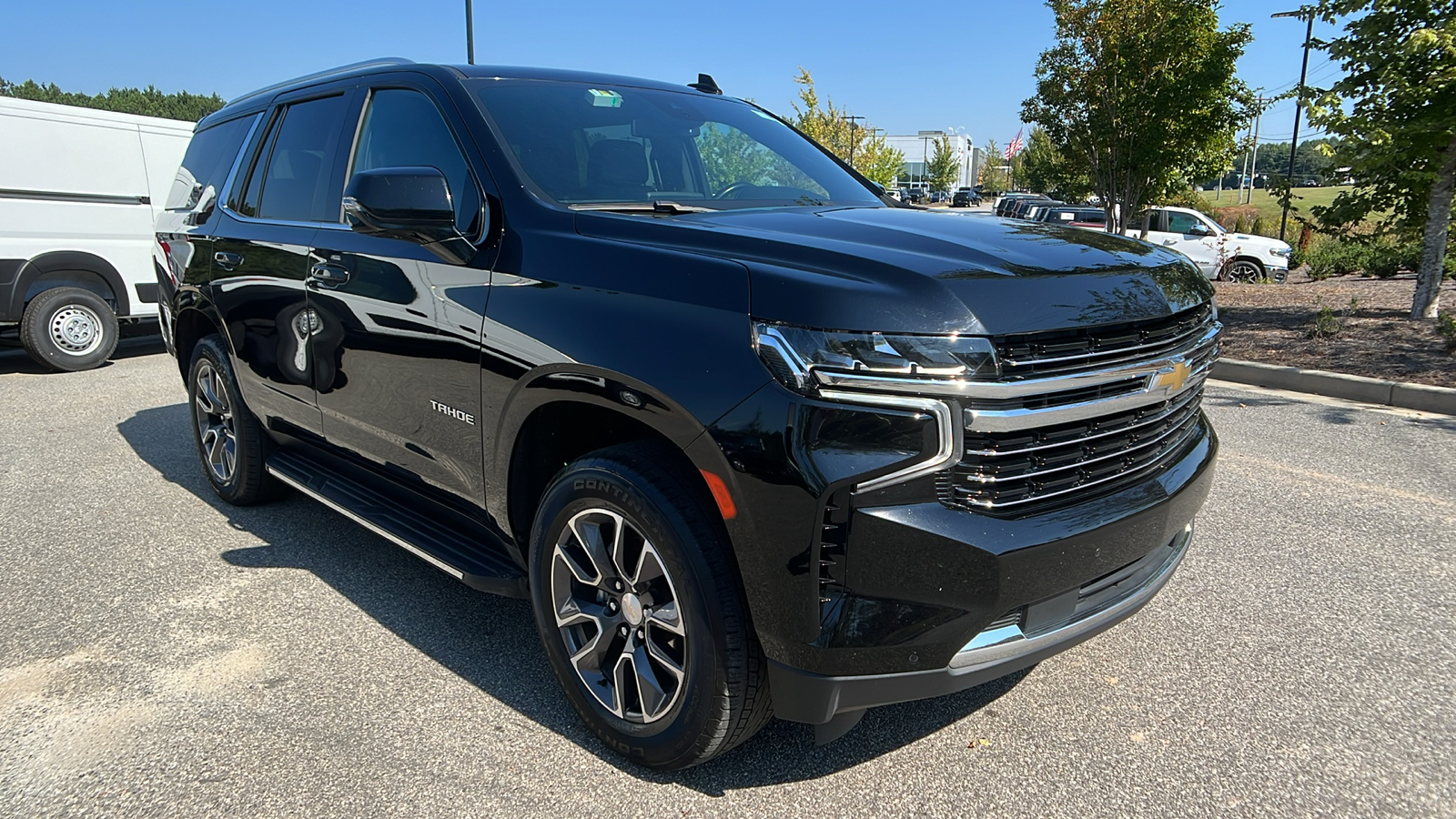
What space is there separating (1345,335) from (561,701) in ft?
29.9

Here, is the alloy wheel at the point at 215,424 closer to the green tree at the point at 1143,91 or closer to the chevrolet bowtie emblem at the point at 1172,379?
the chevrolet bowtie emblem at the point at 1172,379

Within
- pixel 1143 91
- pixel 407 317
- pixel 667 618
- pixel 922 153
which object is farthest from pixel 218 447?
pixel 922 153

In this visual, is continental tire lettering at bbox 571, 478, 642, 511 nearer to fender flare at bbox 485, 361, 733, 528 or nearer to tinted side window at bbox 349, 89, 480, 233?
fender flare at bbox 485, 361, 733, 528

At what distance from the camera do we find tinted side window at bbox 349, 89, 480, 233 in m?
2.97

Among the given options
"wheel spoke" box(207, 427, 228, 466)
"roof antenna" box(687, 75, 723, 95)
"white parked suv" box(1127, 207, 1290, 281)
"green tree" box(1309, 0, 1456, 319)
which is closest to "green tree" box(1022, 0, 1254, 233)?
"white parked suv" box(1127, 207, 1290, 281)

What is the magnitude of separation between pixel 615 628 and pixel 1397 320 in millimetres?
10174

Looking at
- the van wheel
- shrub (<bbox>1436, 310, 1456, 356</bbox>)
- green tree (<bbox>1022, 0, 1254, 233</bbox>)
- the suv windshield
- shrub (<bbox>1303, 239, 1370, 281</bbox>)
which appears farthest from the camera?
the van wheel

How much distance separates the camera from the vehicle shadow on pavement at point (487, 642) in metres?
2.60

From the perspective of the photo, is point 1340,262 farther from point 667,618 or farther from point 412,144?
point 667,618

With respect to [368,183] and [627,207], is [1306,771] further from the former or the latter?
[368,183]

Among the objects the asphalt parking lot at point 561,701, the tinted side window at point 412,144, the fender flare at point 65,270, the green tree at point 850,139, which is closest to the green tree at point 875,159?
the green tree at point 850,139

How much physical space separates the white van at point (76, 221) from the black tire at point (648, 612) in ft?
27.2

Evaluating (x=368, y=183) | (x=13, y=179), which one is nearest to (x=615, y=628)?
(x=368, y=183)

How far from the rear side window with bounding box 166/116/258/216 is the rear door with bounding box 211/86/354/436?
0.94ft
